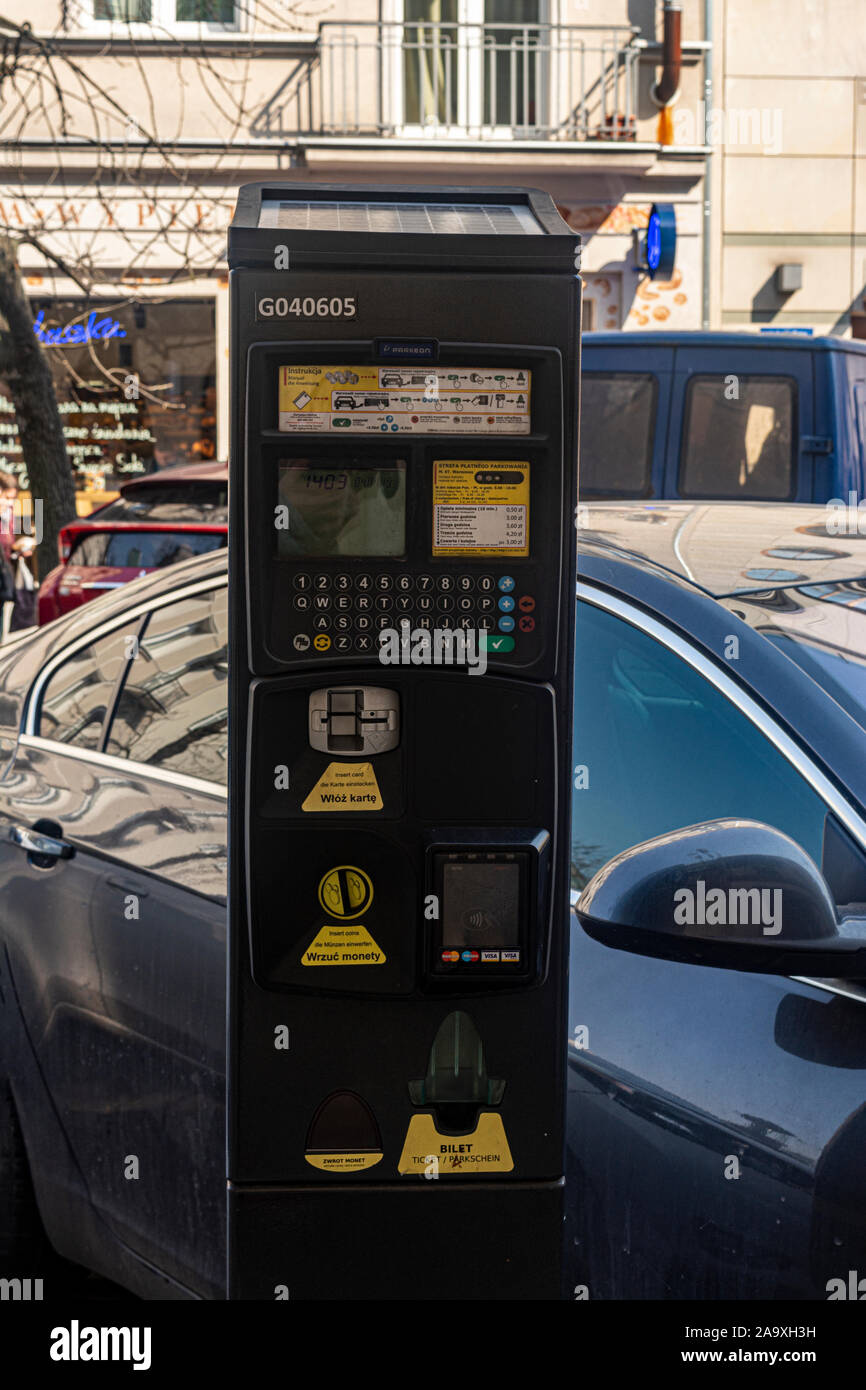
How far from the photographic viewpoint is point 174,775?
2.54 metres

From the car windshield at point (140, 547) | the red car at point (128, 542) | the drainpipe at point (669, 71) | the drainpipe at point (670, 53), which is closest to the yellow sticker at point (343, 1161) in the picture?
the red car at point (128, 542)

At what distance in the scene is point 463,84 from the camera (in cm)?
1134

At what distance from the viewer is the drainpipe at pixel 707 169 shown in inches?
446

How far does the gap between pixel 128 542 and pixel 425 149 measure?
230 inches

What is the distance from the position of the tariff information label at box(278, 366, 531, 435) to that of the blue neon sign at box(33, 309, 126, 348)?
31.7ft

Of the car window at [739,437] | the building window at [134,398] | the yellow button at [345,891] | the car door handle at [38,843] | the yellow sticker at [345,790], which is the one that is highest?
the building window at [134,398]

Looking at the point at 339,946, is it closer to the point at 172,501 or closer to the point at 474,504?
the point at 474,504

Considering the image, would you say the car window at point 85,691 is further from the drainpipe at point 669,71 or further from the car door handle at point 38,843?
the drainpipe at point 669,71

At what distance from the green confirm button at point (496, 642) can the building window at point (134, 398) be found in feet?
32.7

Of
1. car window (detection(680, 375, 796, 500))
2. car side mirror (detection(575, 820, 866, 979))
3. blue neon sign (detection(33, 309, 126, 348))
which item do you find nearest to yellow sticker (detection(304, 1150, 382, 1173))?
car side mirror (detection(575, 820, 866, 979))

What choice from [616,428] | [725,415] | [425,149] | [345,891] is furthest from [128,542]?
[425,149]

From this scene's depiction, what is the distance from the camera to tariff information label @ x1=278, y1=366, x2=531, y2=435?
5.74 ft
